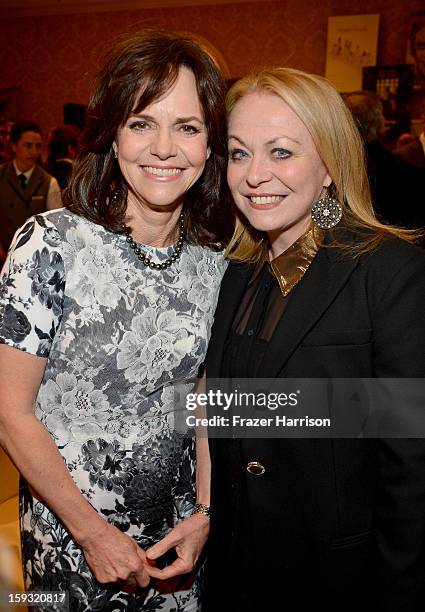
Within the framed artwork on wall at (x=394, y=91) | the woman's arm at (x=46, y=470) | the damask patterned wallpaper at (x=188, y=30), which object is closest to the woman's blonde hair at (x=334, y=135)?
the woman's arm at (x=46, y=470)

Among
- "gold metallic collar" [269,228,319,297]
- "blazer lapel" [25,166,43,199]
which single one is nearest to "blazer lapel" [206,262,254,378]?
"gold metallic collar" [269,228,319,297]

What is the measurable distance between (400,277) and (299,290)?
23 centimetres

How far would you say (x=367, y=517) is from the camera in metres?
1.35

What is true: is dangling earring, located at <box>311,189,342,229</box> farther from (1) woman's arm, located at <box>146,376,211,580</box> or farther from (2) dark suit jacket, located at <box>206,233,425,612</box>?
(1) woman's arm, located at <box>146,376,211,580</box>

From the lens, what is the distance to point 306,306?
1338 millimetres

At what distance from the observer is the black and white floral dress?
134 centimetres

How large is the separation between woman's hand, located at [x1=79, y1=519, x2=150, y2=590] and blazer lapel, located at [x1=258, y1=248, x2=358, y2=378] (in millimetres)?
503

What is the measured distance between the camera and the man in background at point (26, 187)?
4.84 metres

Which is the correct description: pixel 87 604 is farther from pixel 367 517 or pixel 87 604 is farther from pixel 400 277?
pixel 400 277

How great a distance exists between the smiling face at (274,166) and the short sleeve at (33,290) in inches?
18.2

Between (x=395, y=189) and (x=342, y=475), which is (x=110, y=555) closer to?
(x=342, y=475)

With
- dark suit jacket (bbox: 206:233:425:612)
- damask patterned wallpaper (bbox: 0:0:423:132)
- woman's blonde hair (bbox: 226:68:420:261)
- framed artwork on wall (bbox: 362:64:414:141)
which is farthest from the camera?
damask patterned wallpaper (bbox: 0:0:423:132)

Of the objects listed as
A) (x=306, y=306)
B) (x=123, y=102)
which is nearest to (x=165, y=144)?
(x=123, y=102)

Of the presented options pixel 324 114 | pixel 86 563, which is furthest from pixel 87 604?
pixel 324 114
